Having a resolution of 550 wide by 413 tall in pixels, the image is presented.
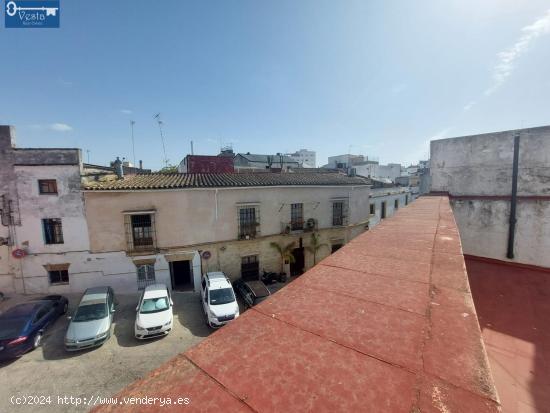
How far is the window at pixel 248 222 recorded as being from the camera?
49.2ft

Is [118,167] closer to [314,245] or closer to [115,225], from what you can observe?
[115,225]

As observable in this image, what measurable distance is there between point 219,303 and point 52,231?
9494 mm

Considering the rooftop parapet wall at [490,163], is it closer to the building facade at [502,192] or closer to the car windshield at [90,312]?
the building facade at [502,192]

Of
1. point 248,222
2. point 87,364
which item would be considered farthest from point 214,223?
point 87,364

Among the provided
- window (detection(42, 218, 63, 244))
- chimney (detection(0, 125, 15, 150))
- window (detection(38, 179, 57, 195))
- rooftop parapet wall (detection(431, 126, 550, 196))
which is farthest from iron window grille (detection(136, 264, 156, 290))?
rooftop parapet wall (detection(431, 126, 550, 196))

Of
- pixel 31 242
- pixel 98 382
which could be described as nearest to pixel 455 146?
pixel 98 382

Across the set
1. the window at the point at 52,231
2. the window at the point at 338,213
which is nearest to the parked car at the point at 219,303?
the window at the point at 52,231

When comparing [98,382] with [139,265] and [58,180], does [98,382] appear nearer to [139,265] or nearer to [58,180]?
[139,265]

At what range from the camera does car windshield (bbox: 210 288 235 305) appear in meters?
11.0

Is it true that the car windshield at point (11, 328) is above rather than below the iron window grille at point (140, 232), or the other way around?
below

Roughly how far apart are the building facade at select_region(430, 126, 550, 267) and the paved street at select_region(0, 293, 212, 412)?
1027 centimetres

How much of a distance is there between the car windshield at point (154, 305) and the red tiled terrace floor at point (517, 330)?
1073cm

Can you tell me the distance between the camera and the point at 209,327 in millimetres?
10750

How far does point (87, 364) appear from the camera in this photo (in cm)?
840
